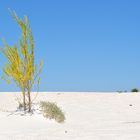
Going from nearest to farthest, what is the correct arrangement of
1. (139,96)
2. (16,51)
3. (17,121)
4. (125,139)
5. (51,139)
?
(125,139), (51,139), (17,121), (16,51), (139,96)

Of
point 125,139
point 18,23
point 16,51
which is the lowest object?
point 125,139

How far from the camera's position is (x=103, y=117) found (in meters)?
19.2

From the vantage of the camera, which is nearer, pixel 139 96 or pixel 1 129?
pixel 1 129

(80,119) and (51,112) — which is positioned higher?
(51,112)

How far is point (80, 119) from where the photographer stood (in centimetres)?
1852

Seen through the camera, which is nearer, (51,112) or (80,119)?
(51,112)

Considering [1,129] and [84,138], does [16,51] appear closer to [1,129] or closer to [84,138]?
[1,129]

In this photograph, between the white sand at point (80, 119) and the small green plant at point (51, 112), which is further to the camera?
the small green plant at point (51, 112)

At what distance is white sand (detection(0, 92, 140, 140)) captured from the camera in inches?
419

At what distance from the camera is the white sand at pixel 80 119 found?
10648 millimetres

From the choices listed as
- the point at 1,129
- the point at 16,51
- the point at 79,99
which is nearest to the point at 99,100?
the point at 79,99

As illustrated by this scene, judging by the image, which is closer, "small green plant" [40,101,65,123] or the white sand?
the white sand

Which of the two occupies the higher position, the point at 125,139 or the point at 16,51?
the point at 16,51

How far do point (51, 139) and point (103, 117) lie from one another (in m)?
9.50
